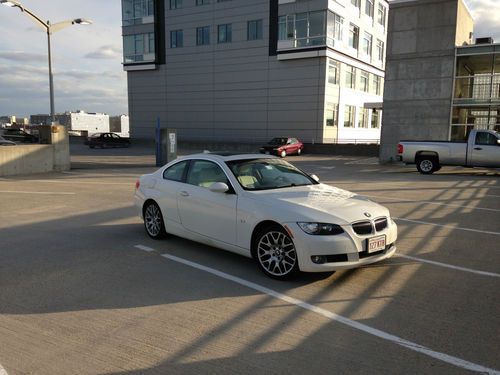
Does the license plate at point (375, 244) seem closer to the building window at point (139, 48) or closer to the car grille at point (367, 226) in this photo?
the car grille at point (367, 226)

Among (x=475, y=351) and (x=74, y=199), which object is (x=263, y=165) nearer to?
(x=475, y=351)

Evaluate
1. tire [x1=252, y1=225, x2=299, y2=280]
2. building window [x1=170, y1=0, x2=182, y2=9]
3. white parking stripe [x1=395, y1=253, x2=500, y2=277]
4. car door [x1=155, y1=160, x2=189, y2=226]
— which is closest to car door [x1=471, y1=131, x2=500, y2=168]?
white parking stripe [x1=395, y1=253, x2=500, y2=277]

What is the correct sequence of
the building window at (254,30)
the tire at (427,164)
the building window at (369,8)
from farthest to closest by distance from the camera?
the building window at (369,8) → the building window at (254,30) → the tire at (427,164)

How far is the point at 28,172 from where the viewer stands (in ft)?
61.0

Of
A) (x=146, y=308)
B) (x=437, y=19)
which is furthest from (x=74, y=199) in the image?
(x=437, y=19)

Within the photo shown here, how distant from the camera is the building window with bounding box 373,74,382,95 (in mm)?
49625

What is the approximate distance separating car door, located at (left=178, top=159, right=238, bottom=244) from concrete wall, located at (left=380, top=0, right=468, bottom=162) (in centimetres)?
2010

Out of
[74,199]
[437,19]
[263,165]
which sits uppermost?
[437,19]

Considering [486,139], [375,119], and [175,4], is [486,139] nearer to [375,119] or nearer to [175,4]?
[375,119]

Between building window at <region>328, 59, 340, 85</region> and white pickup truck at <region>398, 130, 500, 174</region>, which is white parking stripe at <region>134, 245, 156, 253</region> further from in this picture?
building window at <region>328, 59, 340, 85</region>

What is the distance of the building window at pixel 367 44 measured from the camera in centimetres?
4653

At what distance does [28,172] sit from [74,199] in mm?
8221

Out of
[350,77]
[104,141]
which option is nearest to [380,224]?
[350,77]

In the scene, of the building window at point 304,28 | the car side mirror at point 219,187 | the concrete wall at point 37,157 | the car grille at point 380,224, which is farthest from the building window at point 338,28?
the car grille at point 380,224
